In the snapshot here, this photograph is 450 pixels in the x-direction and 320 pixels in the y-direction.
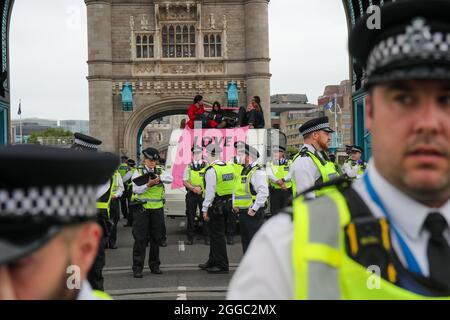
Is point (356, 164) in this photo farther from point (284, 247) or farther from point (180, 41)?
point (180, 41)

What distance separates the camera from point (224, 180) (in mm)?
10688

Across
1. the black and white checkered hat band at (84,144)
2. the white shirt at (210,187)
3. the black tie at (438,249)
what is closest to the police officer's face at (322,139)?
the black and white checkered hat band at (84,144)

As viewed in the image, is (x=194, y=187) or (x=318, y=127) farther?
(x=194, y=187)

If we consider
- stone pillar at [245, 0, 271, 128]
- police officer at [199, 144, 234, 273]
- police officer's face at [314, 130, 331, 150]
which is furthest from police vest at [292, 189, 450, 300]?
stone pillar at [245, 0, 271, 128]

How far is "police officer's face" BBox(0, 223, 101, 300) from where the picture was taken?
1.57 meters

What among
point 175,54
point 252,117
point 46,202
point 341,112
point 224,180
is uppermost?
point 341,112

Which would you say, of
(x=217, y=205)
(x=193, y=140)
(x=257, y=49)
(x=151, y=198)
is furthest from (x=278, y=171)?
(x=257, y=49)

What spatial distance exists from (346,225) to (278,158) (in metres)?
15.2

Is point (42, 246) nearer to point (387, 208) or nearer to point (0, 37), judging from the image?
point (387, 208)

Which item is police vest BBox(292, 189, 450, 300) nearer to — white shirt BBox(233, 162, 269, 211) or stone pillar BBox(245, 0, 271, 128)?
white shirt BBox(233, 162, 269, 211)

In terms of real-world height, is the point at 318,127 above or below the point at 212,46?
below

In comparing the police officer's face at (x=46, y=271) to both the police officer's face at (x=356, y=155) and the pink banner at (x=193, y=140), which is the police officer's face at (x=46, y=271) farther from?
the pink banner at (x=193, y=140)

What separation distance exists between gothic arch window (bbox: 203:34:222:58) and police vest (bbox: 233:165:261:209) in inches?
1073

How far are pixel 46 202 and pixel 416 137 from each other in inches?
35.5
